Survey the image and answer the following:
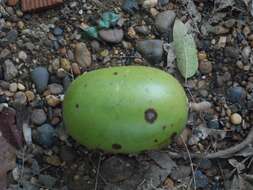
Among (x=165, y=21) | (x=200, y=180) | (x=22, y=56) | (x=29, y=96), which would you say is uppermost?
(x=165, y=21)

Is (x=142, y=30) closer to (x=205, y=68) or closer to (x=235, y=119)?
(x=205, y=68)

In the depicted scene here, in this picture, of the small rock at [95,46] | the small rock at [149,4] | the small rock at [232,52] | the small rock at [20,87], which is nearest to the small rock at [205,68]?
the small rock at [232,52]

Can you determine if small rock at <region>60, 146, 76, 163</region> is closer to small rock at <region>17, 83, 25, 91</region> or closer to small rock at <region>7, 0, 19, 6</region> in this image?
small rock at <region>17, 83, 25, 91</region>

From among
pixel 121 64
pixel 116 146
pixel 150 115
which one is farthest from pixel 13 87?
pixel 150 115

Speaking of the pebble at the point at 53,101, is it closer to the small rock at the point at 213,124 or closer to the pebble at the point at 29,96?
the pebble at the point at 29,96

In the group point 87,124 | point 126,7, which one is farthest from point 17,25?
point 87,124
